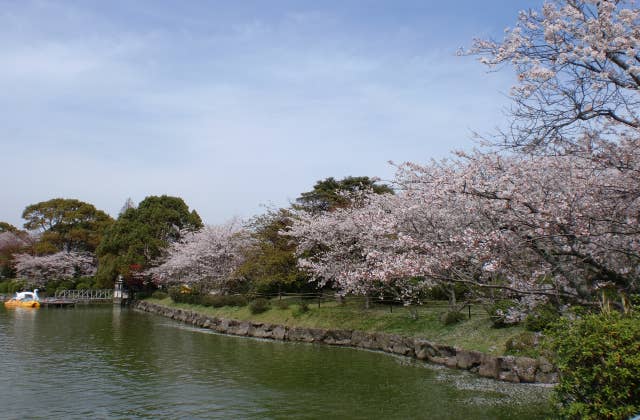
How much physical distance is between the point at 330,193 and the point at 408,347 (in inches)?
550

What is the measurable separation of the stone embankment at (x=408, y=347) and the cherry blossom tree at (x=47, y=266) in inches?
1128

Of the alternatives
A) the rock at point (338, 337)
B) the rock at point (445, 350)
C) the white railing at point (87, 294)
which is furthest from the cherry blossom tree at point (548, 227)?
the white railing at point (87, 294)

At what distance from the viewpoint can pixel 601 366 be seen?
19.2ft

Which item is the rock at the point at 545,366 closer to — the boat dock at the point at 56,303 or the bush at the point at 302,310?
the bush at the point at 302,310

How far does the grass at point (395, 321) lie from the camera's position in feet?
47.9

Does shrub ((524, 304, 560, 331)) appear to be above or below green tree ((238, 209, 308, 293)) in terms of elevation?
below

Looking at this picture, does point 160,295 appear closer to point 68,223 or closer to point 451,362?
point 68,223

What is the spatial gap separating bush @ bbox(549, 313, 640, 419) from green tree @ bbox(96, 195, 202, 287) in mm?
42482

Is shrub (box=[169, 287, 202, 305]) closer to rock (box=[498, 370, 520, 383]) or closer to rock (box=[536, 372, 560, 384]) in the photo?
rock (box=[498, 370, 520, 383])

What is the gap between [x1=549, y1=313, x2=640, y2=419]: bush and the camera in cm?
567

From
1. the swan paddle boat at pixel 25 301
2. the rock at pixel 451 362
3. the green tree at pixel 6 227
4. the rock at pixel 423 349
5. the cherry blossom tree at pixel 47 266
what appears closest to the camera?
the rock at pixel 451 362

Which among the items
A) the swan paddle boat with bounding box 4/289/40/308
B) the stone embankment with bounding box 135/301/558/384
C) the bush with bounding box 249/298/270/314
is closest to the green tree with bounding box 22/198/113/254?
the swan paddle boat with bounding box 4/289/40/308

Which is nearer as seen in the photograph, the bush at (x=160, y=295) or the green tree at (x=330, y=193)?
the green tree at (x=330, y=193)

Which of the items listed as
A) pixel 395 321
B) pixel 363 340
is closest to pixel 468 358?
pixel 395 321
